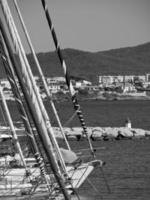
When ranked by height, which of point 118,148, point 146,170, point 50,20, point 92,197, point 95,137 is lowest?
point 95,137

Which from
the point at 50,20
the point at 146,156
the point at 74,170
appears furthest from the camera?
the point at 146,156

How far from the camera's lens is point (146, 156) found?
4353 cm

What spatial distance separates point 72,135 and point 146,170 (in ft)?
88.1

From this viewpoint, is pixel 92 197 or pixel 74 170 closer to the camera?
pixel 74 170

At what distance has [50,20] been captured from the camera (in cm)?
2203

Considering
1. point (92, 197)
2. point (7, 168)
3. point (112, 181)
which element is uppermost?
point (7, 168)

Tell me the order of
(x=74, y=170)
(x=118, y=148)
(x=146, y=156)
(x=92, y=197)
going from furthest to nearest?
(x=118, y=148), (x=146, y=156), (x=92, y=197), (x=74, y=170)

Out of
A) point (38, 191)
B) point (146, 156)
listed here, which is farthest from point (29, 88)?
point (146, 156)

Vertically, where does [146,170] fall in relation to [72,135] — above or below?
above

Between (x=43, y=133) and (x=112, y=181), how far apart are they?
20.9 meters

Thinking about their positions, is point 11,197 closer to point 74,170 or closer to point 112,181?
point 74,170

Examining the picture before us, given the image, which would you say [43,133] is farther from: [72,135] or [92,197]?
[72,135]

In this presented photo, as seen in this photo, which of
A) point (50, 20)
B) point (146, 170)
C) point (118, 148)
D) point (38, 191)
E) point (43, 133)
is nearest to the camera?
point (43, 133)

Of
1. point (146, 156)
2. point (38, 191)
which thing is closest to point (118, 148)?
point (146, 156)
